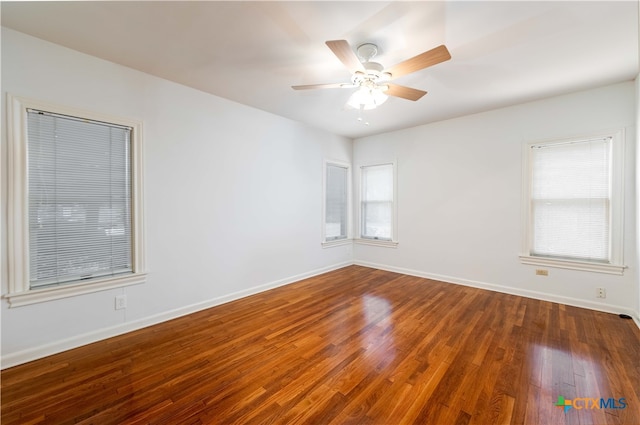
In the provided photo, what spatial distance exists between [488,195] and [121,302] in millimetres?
4802

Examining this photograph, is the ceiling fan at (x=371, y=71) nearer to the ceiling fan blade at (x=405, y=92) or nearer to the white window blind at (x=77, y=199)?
the ceiling fan blade at (x=405, y=92)

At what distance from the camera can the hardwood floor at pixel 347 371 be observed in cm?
159

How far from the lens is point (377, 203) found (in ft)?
17.0

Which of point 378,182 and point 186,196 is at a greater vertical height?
point 378,182

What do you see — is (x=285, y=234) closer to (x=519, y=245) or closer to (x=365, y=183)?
(x=365, y=183)

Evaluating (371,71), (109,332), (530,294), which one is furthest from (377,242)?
(109,332)


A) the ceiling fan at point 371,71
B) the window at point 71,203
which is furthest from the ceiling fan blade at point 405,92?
the window at point 71,203

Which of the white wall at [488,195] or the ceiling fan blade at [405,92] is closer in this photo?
the ceiling fan blade at [405,92]

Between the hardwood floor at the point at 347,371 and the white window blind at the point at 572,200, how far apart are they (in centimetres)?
76

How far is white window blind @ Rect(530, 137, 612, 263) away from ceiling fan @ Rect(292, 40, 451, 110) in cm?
234

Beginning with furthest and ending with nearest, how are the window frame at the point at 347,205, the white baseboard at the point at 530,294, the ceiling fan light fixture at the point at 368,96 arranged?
the window frame at the point at 347,205
the white baseboard at the point at 530,294
the ceiling fan light fixture at the point at 368,96

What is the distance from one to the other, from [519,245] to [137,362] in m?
4.58

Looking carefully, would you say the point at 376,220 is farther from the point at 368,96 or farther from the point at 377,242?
the point at 368,96

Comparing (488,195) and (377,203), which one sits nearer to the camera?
(488,195)
